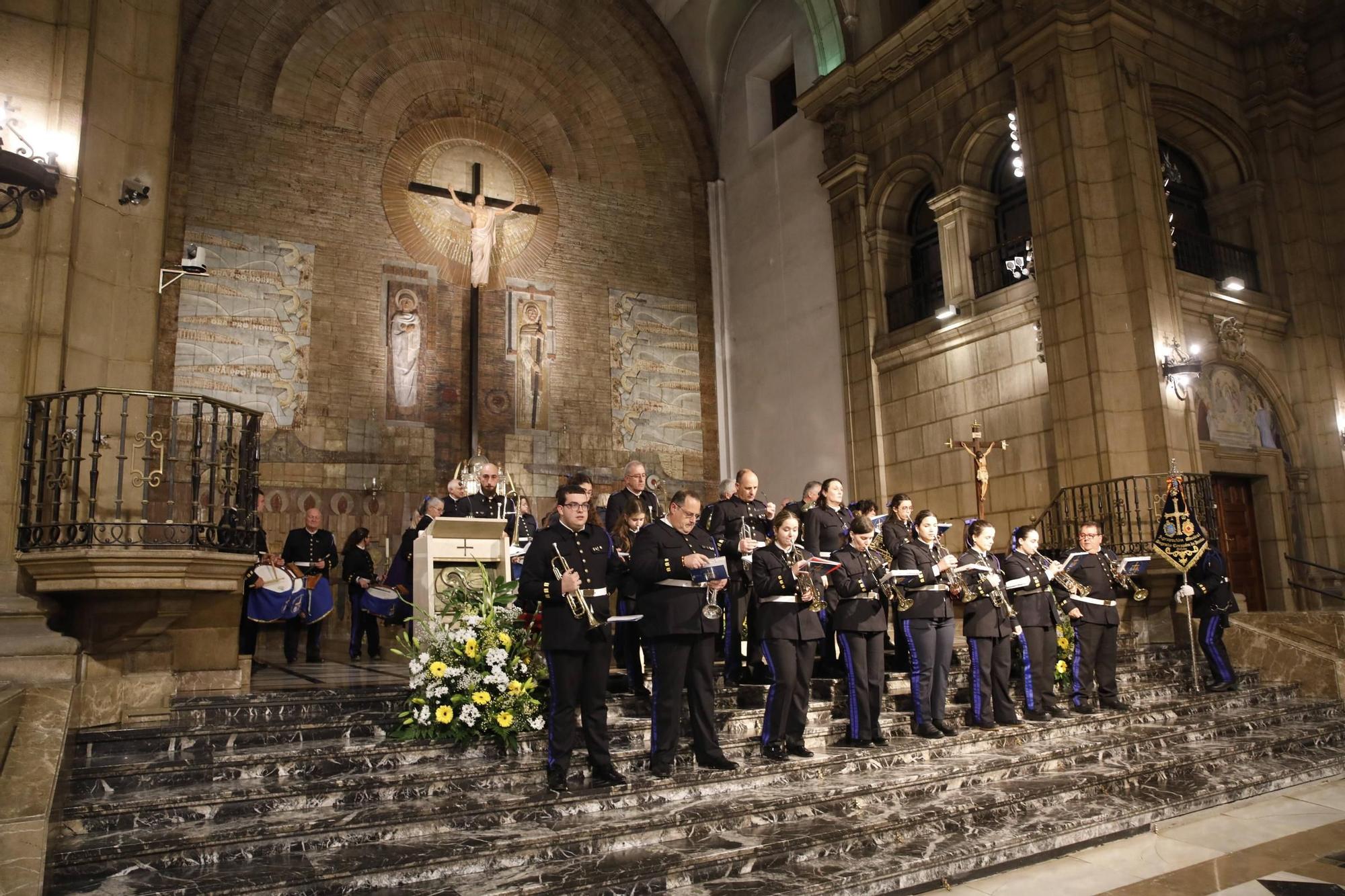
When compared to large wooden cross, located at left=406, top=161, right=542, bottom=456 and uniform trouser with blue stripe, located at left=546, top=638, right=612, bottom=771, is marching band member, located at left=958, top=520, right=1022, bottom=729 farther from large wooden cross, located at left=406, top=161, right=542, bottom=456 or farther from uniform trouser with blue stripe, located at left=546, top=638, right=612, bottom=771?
large wooden cross, located at left=406, top=161, right=542, bottom=456

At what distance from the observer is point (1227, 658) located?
8.93 meters

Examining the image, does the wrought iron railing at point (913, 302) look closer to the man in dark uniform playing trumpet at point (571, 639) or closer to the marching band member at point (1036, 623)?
the marching band member at point (1036, 623)

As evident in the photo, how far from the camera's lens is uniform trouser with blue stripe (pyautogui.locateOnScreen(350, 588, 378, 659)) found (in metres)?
9.73

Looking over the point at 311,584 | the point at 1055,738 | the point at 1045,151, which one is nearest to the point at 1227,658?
the point at 1055,738

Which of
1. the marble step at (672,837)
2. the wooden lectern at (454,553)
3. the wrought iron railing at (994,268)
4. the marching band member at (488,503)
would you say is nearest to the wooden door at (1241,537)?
the wrought iron railing at (994,268)

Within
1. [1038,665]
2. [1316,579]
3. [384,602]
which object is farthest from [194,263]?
[1316,579]

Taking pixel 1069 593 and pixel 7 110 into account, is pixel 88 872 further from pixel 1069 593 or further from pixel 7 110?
pixel 1069 593

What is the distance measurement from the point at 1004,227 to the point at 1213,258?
9.30 feet

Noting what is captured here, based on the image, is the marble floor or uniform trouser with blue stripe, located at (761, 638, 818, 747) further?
uniform trouser with blue stripe, located at (761, 638, 818, 747)

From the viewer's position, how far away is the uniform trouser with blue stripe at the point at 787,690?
20.0 ft

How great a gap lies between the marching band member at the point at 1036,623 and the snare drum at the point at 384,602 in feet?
18.3

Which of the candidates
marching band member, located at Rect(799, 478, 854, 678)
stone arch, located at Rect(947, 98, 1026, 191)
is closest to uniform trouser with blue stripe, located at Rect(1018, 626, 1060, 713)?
marching band member, located at Rect(799, 478, 854, 678)

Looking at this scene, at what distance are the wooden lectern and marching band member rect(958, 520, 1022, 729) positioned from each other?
3601mm

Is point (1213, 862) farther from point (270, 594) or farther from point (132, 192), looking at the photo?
point (132, 192)
